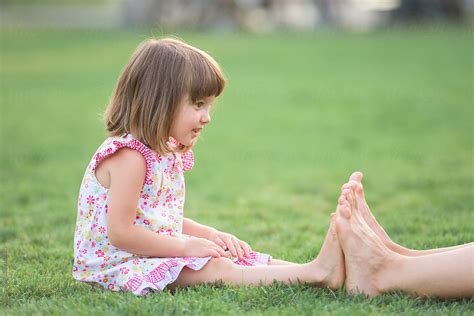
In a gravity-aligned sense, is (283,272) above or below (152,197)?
below

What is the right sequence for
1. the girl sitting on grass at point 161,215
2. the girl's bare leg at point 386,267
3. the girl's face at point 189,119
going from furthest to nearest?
the girl's face at point 189,119
the girl sitting on grass at point 161,215
the girl's bare leg at point 386,267

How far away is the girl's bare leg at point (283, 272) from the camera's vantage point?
2.71m

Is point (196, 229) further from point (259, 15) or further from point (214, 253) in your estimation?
point (259, 15)

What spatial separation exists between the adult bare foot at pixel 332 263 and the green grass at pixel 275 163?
0.19ft

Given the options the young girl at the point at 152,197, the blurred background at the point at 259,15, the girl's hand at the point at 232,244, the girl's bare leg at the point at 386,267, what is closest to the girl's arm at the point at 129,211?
the young girl at the point at 152,197

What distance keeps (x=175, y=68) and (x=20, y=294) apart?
1077mm

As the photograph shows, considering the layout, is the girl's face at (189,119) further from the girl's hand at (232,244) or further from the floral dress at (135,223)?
the girl's hand at (232,244)

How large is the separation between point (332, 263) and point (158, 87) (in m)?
0.94

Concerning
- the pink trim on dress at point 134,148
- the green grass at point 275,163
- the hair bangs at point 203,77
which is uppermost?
the hair bangs at point 203,77

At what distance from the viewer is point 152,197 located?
2846 mm

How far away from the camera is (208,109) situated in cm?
287

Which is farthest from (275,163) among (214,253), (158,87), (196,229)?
(158,87)

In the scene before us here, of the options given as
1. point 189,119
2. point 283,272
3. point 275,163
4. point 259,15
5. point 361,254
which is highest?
point 259,15

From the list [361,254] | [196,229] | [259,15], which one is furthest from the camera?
[259,15]
